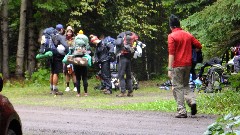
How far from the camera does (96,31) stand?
30344 mm

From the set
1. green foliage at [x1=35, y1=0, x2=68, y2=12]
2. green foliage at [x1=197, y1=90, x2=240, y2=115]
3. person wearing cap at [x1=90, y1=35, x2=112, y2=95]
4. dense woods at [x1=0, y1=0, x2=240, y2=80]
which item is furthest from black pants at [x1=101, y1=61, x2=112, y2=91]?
green foliage at [x1=35, y1=0, x2=68, y2=12]

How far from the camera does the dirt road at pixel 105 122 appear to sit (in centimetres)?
1053

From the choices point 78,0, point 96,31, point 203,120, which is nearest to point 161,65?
point 96,31

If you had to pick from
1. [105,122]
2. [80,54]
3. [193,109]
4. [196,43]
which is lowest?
[105,122]

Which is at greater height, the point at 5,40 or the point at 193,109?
the point at 5,40

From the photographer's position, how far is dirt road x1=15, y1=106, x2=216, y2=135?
415 inches

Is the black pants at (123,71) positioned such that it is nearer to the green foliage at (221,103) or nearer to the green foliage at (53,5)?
the green foliage at (221,103)

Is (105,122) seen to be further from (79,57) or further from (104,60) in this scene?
(104,60)

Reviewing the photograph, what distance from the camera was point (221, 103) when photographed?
1445 cm

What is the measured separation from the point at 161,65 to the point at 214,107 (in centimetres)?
2024

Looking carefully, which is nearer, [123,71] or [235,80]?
[235,80]

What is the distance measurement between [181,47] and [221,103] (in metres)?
2.35

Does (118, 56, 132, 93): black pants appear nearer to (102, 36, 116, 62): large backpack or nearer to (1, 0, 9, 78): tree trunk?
(102, 36, 116, 62): large backpack

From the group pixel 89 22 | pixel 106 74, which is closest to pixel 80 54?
pixel 106 74
